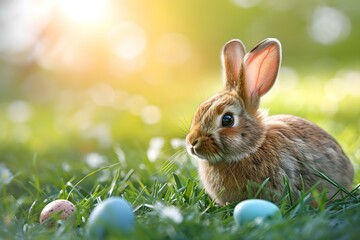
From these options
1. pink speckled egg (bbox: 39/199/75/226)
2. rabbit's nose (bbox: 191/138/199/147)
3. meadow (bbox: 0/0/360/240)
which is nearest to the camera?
meadow (bbox: 0/0/360/240)

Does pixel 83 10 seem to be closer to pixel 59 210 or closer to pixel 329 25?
pixel 329 25

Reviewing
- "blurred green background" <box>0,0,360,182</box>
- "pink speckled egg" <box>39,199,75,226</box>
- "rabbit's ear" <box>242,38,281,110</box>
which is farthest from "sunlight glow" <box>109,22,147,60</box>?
"pink speckled egg" <box>39,199,75,226</box>

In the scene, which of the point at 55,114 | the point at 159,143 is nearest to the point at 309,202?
the point at 159,143

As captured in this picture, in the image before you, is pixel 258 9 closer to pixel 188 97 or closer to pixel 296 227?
pixel 188 97

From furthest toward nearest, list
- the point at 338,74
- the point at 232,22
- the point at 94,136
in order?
the point at 232,22
the point at 338,74
the point at 94,136

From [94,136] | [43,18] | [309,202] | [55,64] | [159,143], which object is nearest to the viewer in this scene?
[309,202]

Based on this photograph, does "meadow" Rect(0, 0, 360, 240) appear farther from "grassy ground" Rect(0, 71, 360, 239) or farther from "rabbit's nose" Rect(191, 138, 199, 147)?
"rabbit's nose" Rect(191, 138, 199, 147)

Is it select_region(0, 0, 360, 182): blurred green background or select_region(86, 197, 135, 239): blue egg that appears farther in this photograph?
select_region(0, 0, 360, 182): blurred green background
